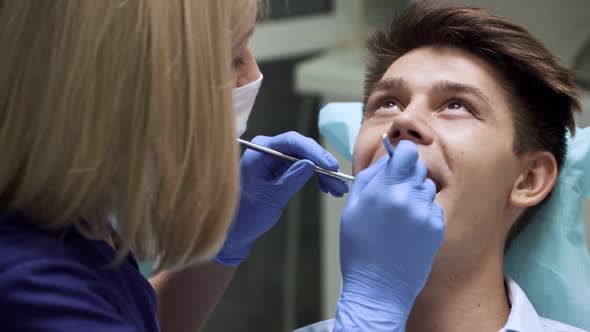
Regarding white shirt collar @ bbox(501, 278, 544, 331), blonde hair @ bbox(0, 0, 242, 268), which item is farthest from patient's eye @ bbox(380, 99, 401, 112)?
blonde hair @ bbox(0, 0, 242, 268)

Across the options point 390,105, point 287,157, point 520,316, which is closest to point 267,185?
point 287,157

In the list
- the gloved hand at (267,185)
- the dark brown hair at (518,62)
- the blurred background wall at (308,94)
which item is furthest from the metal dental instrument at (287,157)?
the blurred background wall at (308,94)

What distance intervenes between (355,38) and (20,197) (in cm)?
172

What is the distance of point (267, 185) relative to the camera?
1.36 metres

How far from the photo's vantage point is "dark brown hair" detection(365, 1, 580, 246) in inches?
53.9

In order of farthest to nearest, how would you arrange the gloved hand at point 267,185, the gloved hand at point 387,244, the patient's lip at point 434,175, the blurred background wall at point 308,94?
the blurred background wall at point 308,94 < the gloved hand at point 267,185 < the patient's lip at point 434,175 < the gloved hand at point 387,244

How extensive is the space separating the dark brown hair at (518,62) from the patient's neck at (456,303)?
221mm

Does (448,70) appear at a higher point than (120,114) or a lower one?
lower

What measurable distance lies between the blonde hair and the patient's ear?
614mm

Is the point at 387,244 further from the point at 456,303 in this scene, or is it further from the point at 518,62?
the point at 518,62

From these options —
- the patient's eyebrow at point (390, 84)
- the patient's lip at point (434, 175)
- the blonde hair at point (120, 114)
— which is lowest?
the patient's lip at point (434, 175)

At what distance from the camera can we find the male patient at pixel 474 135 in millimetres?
1273

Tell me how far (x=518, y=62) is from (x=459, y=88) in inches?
5.0

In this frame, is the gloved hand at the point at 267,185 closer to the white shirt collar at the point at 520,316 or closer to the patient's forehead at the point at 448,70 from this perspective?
the patient's forehead at the point at 448,70
